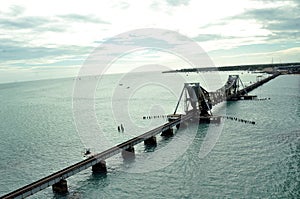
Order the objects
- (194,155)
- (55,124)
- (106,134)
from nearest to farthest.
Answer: (194,155) → (106,134) → (55,124)

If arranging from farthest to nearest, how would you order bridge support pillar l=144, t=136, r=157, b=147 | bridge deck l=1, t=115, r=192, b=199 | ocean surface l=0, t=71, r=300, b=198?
1. bridge support pillar l=144, t=136, r=157, b=147
2. ocean surface l=0, t=71, r=300, b=198
3. bridge deck l=1, t=115, r=192, b=199

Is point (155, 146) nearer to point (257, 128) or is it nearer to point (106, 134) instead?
point (106, 134)


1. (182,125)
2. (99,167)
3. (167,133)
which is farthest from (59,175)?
(182,125)

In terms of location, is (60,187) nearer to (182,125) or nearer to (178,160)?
(178,160)

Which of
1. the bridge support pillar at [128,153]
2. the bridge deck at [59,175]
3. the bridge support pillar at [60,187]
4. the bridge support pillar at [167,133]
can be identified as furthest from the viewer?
the bridge support pillar at [167,133]

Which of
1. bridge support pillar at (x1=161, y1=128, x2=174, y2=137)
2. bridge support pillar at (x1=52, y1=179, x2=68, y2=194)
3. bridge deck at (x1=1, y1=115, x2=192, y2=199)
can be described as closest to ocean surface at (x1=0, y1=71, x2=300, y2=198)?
bridge support pillar at (x1=52, y1=179, x2=68, y2=194)

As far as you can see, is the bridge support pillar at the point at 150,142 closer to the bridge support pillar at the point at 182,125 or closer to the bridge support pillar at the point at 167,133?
the bridge support pillar at the point at 167,133

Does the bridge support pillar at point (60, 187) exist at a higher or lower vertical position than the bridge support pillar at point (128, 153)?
lower

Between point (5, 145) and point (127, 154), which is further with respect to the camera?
point (5, 145)

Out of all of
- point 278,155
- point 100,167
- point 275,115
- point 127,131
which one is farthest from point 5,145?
point 275,115

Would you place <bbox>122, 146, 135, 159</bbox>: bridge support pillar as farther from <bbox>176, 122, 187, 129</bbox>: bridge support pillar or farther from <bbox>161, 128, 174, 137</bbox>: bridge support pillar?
<bbox>176, 122, 187, 129</bbox>: bridge support pillar

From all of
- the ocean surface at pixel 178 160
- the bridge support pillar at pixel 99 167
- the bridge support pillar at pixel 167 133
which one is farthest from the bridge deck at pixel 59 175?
the bridge support pillar at pixel 167 133
